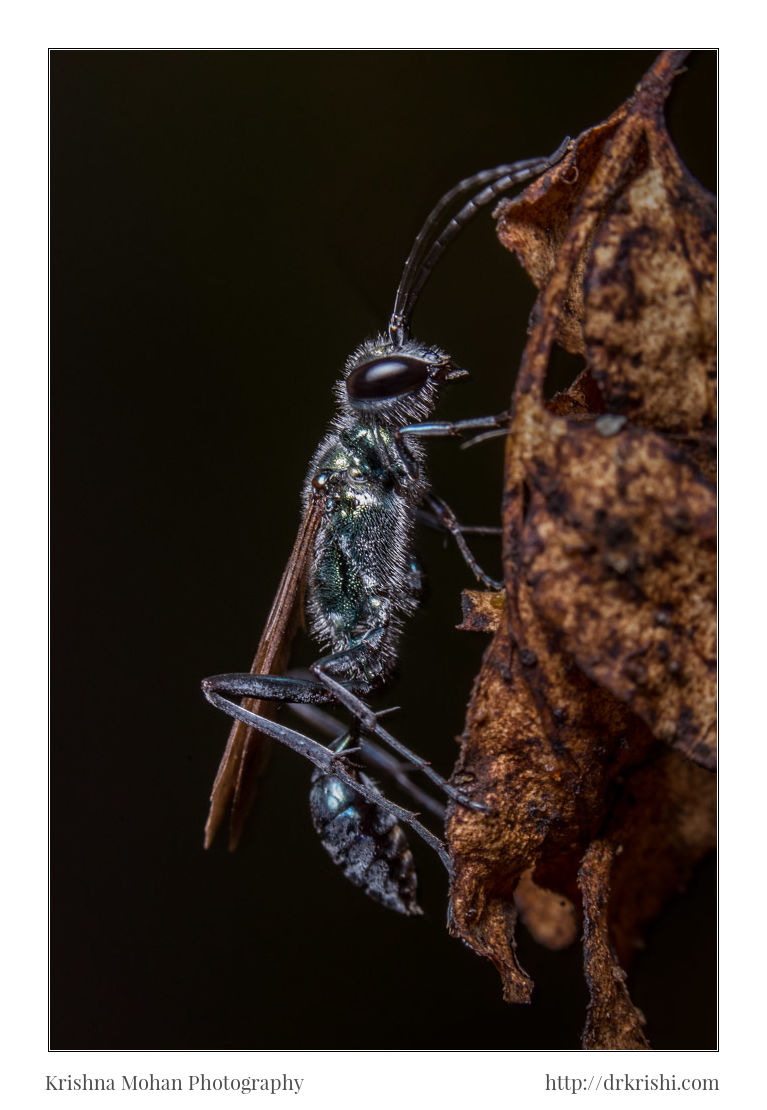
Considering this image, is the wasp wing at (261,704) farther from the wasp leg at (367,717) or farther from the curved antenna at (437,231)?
the curved antenna at (437,231)

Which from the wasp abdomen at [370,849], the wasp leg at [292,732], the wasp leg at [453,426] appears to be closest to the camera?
the wasp leg at [453,426]

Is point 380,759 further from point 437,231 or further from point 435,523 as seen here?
point 437,231

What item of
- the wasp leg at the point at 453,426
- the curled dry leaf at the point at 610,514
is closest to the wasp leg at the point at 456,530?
the wasp leg at the point at 453,426

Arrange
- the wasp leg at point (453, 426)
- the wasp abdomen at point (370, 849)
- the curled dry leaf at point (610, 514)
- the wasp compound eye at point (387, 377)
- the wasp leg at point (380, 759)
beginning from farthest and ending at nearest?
the wasp leg at point (380, 759)
the wasp abdomen at point (370, 849)
the wasp compound eye at point (387, 377)
the wasp leg at point (453, 426)
the curled dry leaf at point (610, 514)

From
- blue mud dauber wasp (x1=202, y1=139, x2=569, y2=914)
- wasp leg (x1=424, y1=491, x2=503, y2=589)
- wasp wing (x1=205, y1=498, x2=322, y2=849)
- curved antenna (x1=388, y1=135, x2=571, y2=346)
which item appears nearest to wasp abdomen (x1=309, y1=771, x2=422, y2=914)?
blue mud dauber wasp (x1=202, y1=139, x2=569, y2=914)

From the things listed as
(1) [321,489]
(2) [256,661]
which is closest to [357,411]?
(1) [321,489]

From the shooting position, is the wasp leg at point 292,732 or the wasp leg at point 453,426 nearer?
the wasp leg at point 453,426

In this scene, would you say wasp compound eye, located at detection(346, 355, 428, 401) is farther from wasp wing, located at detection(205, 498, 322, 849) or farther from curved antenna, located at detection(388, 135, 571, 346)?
wasp wing, located at detection(205, 498, 322, 849)
